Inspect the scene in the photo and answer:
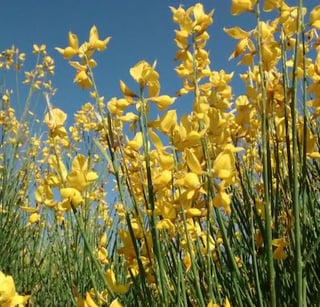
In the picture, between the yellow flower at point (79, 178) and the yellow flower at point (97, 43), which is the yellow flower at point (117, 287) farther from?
the yellow flower at point (97, 43)

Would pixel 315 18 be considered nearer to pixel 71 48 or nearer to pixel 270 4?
pixel 270 4

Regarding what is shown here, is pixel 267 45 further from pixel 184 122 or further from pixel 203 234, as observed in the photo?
pixel 203 234

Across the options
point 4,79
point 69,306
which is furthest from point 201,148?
point 4,79

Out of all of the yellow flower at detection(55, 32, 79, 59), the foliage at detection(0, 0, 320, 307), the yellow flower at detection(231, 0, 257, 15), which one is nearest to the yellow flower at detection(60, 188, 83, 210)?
the foliage at detection(0, 0, 320, 307)

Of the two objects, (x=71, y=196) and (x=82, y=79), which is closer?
(x=71, y=196)

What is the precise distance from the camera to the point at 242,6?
3.16 feet

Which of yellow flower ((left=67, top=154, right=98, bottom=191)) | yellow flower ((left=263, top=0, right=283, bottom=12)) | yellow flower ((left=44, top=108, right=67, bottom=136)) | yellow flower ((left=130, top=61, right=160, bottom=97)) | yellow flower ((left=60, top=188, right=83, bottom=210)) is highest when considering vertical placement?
yellow flower ((left=263, top=0, right=283, bottom=12))

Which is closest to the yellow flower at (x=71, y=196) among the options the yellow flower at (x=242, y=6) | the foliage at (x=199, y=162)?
the foliage at (x=199, y=162)

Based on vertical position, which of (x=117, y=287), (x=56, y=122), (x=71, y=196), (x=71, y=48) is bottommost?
(x=117, y=287)

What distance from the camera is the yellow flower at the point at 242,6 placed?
0.96 metres

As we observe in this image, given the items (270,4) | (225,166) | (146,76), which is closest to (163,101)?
(146,76)

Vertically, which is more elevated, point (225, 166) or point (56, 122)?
point (56, 122)

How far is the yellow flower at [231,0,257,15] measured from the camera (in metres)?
0.96

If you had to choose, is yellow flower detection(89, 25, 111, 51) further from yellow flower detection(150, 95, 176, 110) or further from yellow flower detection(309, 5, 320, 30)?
yellow flower detection(309, 5, 320, 30)
